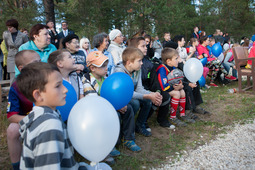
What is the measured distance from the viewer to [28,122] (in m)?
1.35

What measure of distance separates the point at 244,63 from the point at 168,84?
3707 millimetres

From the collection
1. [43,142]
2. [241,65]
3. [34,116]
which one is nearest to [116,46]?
[34,116]

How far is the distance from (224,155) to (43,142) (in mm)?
2318

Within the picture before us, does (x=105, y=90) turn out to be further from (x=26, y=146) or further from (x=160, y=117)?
(x=160, y=117)

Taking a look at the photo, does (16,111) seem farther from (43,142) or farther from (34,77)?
(43,142)

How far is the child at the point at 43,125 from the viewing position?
1.23 metres

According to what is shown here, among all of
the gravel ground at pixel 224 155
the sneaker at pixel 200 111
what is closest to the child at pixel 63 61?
the gravel ground at pixel 224 155

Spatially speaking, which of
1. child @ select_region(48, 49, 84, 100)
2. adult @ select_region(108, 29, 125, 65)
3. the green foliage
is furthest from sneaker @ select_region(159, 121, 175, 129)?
the green foliage

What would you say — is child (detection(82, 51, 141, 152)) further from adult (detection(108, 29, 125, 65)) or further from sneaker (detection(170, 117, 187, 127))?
adult (detection(108, 29, 125, 65))

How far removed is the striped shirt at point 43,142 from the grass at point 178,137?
4.08 ft

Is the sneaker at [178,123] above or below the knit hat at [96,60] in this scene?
below

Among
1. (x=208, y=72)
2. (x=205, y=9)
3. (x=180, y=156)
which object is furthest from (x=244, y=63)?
(x=205, y=9)

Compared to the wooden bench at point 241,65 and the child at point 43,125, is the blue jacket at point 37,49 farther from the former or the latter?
the wooden bench at point 241,65

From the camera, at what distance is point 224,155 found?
256 cm
